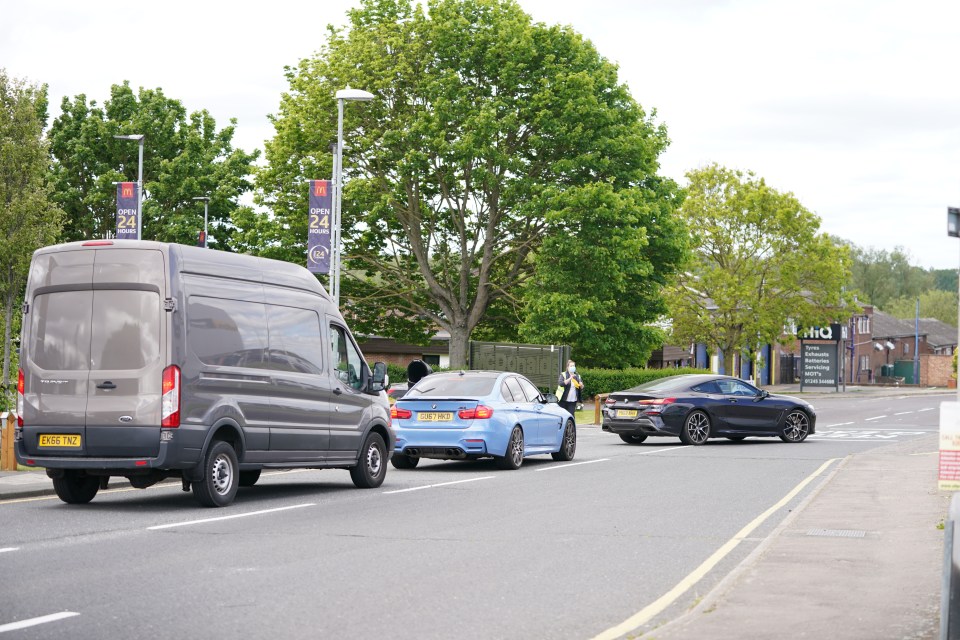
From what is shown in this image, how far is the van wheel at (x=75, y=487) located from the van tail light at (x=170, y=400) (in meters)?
1.48

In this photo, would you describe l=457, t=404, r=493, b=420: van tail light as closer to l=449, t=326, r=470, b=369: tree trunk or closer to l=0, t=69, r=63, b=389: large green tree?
l=0, t=69, r=63, b=389: large green tree

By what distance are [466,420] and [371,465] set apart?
2533mm

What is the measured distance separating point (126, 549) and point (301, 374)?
194 inches

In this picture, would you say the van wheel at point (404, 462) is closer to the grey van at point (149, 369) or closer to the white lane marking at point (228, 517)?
the grey van at point (149, 369)

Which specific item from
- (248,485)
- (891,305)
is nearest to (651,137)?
(248,485)

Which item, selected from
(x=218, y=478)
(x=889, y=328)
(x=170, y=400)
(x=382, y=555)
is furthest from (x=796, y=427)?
(x=889, y=328)

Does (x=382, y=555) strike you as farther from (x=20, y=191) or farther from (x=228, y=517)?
(x=20, y=191)

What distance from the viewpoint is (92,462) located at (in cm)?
1240

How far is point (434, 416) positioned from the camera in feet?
59.8

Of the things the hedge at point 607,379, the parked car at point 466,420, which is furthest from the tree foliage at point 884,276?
the parked car at point 466,420

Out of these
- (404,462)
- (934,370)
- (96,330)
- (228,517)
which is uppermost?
(96,330)

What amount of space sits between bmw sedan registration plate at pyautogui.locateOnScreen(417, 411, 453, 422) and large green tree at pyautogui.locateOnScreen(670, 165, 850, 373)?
48.6m

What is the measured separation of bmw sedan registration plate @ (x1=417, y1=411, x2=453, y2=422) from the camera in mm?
18141

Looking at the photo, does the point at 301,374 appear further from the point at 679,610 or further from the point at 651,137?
the point at 651,137
